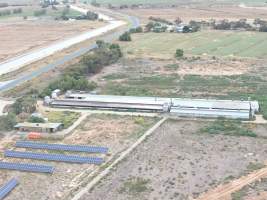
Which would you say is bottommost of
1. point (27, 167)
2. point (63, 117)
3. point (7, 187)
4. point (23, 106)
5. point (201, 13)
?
point (7, 187)

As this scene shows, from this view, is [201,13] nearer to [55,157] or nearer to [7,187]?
[55,157]

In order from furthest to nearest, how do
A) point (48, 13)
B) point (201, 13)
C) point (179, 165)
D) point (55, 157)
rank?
point (48, 13) → point (201, 13) → point (55, 157) → point (179, 165)

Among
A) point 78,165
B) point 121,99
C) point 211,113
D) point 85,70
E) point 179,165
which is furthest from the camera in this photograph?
point 85,70

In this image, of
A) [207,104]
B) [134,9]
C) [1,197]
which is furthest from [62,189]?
[134,9]

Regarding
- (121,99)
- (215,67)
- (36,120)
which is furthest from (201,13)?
(36,120)

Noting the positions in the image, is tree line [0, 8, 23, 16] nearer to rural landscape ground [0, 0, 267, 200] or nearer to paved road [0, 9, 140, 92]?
rural landscape ground [0, 0, 267, 200]

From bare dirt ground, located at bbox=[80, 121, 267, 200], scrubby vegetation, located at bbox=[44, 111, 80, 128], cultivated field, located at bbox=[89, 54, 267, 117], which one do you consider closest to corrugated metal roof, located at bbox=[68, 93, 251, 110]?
cultivated field, located at bbox=[89, 54, 267, 117]

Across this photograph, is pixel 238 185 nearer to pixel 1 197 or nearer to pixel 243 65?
pixel 1 197

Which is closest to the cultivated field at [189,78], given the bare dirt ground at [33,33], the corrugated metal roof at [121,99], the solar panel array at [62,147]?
the corrugated metal roof at [121,99]

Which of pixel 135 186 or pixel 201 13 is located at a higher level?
pixel 201 13
